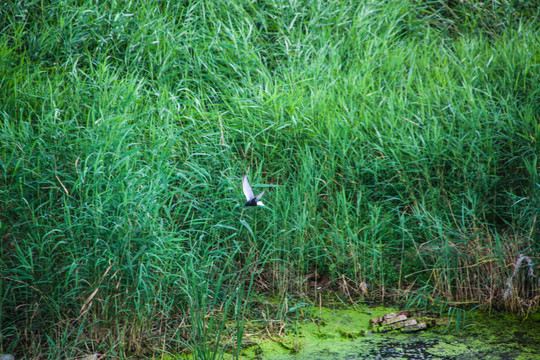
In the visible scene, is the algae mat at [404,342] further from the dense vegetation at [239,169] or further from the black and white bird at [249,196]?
the black and white bird at [249,196]

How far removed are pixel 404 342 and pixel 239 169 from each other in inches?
61.3

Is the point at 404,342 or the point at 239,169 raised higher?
the point at 239,169

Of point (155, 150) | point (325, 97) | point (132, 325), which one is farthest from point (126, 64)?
point (132, 325)

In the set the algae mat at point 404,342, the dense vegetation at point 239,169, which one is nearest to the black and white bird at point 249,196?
the dense vegetation at point 239,169

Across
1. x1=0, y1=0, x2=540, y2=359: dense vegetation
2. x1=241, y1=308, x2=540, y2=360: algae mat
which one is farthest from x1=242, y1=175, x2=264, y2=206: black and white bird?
x1=241, y1=308, x2=540, y2=360: algae mat

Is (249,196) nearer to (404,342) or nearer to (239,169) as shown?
(239,169)

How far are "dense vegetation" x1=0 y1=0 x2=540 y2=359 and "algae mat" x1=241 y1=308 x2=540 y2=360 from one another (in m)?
0.15

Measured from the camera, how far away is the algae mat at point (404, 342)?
2.86 metres

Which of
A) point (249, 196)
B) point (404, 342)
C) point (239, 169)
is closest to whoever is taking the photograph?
point (404, 342)

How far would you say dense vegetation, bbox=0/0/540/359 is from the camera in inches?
113

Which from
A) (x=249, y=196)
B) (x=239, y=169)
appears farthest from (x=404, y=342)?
(x=239, y=169)

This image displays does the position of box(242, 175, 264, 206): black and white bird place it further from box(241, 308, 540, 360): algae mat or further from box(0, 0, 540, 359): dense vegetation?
box(241, 308, 540, 360): algae mat

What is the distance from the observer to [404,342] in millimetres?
2982

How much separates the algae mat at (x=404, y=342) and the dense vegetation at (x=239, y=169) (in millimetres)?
148
